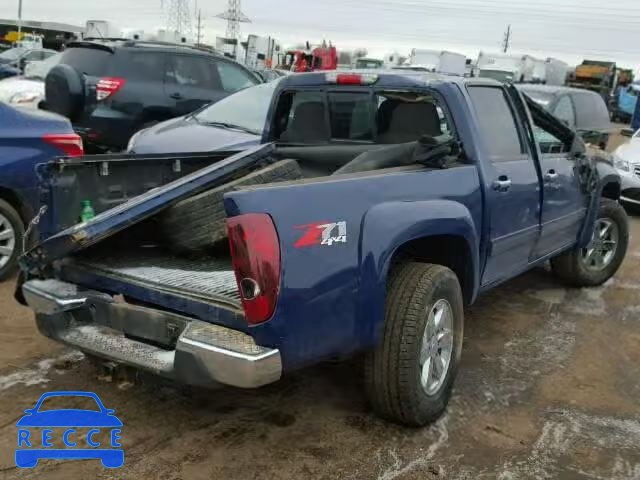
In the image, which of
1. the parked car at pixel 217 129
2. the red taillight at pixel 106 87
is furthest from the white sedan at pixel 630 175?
the red taillight at pixel 106 87

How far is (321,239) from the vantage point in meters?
2.82

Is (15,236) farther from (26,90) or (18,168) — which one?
(26,90)

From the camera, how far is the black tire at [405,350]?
320 centimetres

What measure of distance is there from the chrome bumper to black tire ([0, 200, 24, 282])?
207cm

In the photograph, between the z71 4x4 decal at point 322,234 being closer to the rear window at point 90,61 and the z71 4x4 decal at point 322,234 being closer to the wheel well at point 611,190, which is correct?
the wheel well at point 611,190

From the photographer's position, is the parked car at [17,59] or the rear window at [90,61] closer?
the rear window at [90,61]

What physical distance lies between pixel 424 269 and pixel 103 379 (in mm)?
1893

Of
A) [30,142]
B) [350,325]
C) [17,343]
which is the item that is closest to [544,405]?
[350,325]

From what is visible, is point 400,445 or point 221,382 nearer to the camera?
point 221,382

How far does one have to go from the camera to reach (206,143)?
7.21 m

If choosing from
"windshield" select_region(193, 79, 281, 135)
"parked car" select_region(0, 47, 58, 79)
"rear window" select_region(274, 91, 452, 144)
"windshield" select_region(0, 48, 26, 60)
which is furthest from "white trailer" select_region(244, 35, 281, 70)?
"rear window" select_region(274, 91, 452, 144)

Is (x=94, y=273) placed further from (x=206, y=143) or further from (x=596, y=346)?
(x=206, y=143)

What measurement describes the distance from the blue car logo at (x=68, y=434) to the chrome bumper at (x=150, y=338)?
1.36 feet

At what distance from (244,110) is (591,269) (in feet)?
13.8
